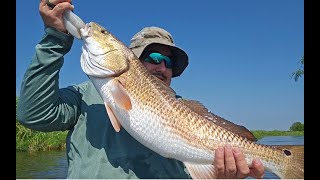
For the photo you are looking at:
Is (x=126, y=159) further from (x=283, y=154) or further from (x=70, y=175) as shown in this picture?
(x=283, y=154)

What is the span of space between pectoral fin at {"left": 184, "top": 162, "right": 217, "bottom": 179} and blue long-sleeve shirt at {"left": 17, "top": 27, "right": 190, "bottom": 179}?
0.19 meters

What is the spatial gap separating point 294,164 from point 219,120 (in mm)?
796

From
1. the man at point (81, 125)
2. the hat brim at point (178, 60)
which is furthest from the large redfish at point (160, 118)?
the hat brim at point (178, 60)

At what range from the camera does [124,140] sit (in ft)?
11.2

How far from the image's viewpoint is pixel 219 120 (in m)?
3.64

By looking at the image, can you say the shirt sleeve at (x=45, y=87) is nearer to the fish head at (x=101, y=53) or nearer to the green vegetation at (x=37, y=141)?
the fish head at (x=101, y=53)

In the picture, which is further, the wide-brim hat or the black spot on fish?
the wide-brim hat

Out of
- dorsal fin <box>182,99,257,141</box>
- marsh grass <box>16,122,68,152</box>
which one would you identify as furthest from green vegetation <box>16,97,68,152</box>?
dorsal fin <box>182,99,257,141</box>

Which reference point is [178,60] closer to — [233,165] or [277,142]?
[233,165]

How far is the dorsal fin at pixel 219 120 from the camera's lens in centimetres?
357

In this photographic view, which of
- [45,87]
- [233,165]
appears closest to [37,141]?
[45,87]

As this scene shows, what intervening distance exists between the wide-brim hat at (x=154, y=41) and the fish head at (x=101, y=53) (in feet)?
1.79

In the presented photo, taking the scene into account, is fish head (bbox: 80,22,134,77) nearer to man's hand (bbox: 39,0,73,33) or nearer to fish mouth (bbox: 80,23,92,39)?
fish mouth (bbox: 80,23,92,39)

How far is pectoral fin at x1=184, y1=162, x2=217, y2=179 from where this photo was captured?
3416 millimetres
